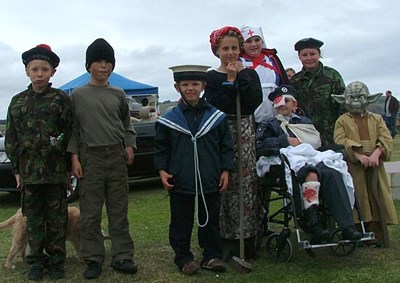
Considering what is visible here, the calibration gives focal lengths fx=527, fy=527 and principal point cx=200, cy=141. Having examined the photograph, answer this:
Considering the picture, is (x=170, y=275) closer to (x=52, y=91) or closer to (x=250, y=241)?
(x=250, y=241)

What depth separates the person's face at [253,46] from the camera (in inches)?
195

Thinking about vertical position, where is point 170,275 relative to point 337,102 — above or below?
below

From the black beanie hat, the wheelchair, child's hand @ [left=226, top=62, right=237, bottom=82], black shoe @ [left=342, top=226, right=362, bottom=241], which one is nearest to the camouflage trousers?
the black beanie hat

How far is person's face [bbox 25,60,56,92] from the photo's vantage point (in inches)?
162

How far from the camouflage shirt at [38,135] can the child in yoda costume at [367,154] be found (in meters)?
2.53

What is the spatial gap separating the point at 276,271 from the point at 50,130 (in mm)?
2097

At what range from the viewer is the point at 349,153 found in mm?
4918

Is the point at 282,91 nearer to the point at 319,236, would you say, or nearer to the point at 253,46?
the point at 253,46

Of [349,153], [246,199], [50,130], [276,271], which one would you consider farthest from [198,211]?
[349,153]

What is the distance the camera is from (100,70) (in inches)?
165

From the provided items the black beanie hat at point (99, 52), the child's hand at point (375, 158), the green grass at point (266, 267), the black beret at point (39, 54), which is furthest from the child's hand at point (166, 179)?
the child's hand at point (375, 158)

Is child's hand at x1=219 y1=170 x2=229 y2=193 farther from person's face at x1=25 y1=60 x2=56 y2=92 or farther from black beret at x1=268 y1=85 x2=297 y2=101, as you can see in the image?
person's face at x1=25 y1=60 x2=56 y2=92

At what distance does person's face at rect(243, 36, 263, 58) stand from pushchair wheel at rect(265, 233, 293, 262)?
172cm

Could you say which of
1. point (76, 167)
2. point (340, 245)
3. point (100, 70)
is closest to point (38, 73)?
point (100, 70)
